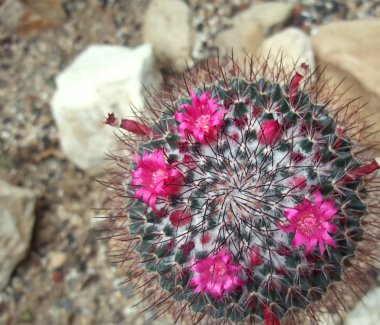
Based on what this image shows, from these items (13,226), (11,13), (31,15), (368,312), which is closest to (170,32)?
(31,15)

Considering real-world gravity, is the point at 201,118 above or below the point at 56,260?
above

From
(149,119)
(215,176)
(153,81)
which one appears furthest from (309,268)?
(153,81)

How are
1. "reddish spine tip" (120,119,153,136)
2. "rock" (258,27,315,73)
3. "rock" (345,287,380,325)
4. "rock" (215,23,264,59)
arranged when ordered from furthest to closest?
"rock" (215,23,264,59) → "rock" (258,27,315,73) → "rock" (345,287,380,325) → "reddish spine tip" (120,119,153,136)

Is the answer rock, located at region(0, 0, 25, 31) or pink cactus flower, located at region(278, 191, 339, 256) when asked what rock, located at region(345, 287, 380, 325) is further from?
rock, located at region(0, 0, 25, 31)

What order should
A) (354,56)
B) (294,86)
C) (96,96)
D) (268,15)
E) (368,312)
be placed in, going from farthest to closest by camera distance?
(268,15)
(96,96)
(354,56)
(368,312)
(294,86)

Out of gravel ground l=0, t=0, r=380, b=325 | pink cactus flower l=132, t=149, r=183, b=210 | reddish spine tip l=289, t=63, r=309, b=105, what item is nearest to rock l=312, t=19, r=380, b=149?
gravel ground l=0, t=0, r=380, b=325

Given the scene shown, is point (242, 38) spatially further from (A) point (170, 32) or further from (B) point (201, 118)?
(B) point (201, 118)
